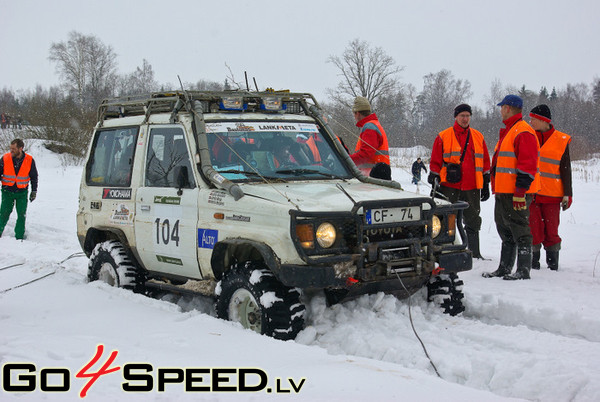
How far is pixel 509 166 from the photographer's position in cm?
715

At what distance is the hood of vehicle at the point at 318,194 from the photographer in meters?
4.74

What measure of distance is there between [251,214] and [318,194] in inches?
23.4

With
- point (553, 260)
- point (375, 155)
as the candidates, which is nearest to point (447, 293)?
point (375, 155)

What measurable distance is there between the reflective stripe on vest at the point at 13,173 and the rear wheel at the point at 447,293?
28.4 ft

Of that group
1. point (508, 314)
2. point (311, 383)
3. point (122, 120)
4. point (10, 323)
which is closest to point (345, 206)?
point (311, 383)

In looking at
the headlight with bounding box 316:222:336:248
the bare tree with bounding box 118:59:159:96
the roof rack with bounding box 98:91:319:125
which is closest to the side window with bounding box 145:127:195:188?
the roof rack with bounding box 98:91:319:125

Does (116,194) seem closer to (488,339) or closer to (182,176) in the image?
(182,176)

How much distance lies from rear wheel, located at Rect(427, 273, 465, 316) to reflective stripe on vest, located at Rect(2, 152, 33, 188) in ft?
28.4

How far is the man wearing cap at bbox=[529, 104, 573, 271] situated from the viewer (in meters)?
7.62

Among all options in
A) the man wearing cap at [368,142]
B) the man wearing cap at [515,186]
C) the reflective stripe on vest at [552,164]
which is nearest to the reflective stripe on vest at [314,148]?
the man wearing cap at [368,142]

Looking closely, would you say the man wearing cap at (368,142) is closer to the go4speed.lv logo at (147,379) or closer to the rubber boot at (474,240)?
the rubber boot at (474,240)

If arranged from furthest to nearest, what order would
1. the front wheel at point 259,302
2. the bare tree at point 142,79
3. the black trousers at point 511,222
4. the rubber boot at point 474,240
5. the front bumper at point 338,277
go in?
1. the bare tree at point 142,79
2. the rubber boot at point 474,240
3. the black trousers at point 511,222
4. the front wheel at point 259,302
5. the front bumper at point 338,277

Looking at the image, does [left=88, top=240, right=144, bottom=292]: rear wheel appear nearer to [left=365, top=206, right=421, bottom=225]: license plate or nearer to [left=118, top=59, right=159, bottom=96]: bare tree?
[left=365, top=206, right=421, bottom=225]: license plate

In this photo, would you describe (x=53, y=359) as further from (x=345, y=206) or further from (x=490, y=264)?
(x=490, y=264)
